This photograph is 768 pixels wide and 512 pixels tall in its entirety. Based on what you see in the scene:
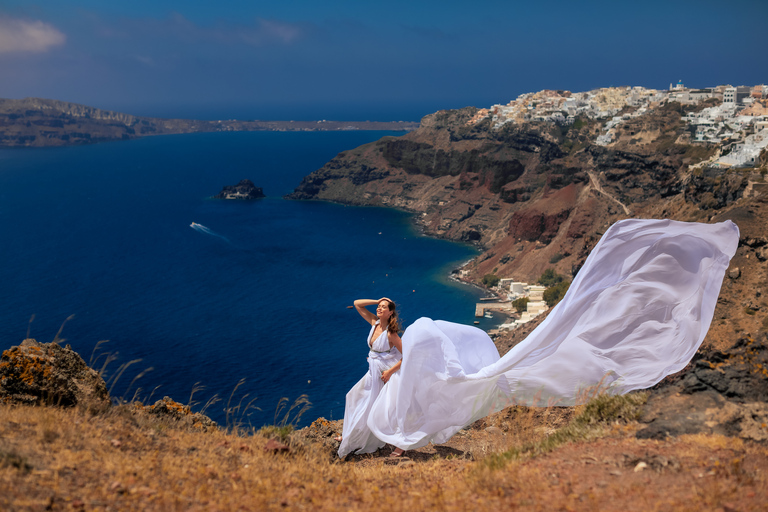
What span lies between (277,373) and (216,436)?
3867cm

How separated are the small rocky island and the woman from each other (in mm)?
119632

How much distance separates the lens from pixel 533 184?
92375 millimetres

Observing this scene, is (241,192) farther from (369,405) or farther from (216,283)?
(369,405)

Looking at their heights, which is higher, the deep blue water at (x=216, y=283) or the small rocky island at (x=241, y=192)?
the small rocky island at (x=241, y=192)

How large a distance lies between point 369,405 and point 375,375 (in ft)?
1.16

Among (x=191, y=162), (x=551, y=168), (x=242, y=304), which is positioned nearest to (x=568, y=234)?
(x=551, y=168)

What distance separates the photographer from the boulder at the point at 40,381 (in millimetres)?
5840

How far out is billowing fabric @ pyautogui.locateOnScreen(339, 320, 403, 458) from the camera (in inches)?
265

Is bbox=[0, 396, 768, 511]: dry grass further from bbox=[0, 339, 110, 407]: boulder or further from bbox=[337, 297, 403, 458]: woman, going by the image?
bbox=[337, 297, 403, 458]: woman

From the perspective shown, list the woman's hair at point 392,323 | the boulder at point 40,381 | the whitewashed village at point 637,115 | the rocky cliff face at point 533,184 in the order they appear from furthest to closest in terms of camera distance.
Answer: the whitewashed village at point 637,115
the rocky cliff face at point 533,184
the woman's hair at point 392,323
the boulder at point 40,381

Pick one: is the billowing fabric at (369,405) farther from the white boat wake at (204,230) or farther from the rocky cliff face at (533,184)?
the white boat wake at (204,230)

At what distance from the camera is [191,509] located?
396cm

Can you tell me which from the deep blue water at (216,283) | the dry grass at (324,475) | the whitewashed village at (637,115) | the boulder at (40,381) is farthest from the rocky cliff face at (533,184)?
the boulder at (40,381)

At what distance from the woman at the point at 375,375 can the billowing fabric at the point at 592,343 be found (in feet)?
0.54
